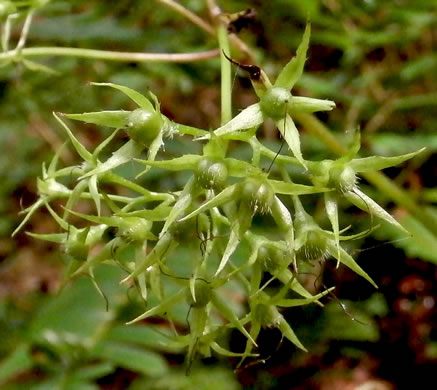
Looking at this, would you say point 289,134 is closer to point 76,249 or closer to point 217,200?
point 217,200

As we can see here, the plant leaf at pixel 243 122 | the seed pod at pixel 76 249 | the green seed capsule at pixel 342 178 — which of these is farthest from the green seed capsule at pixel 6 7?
the green seed capsule at pixel 342 178

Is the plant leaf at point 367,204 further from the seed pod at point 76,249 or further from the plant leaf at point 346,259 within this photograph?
the seed pod at point 76,249

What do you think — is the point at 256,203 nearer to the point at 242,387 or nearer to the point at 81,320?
the point at 81,320

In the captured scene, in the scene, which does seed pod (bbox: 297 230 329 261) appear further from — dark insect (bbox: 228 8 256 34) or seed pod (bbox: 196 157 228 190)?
dark insect (bbox: 228 8 256 34)

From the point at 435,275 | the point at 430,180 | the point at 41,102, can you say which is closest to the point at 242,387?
the point at 435,275

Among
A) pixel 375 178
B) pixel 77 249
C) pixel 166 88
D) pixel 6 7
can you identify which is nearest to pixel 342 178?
pixel 77 249

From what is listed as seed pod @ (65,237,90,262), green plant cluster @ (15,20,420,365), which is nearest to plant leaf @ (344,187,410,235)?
green plant cluster @ (15,20,420,365)
